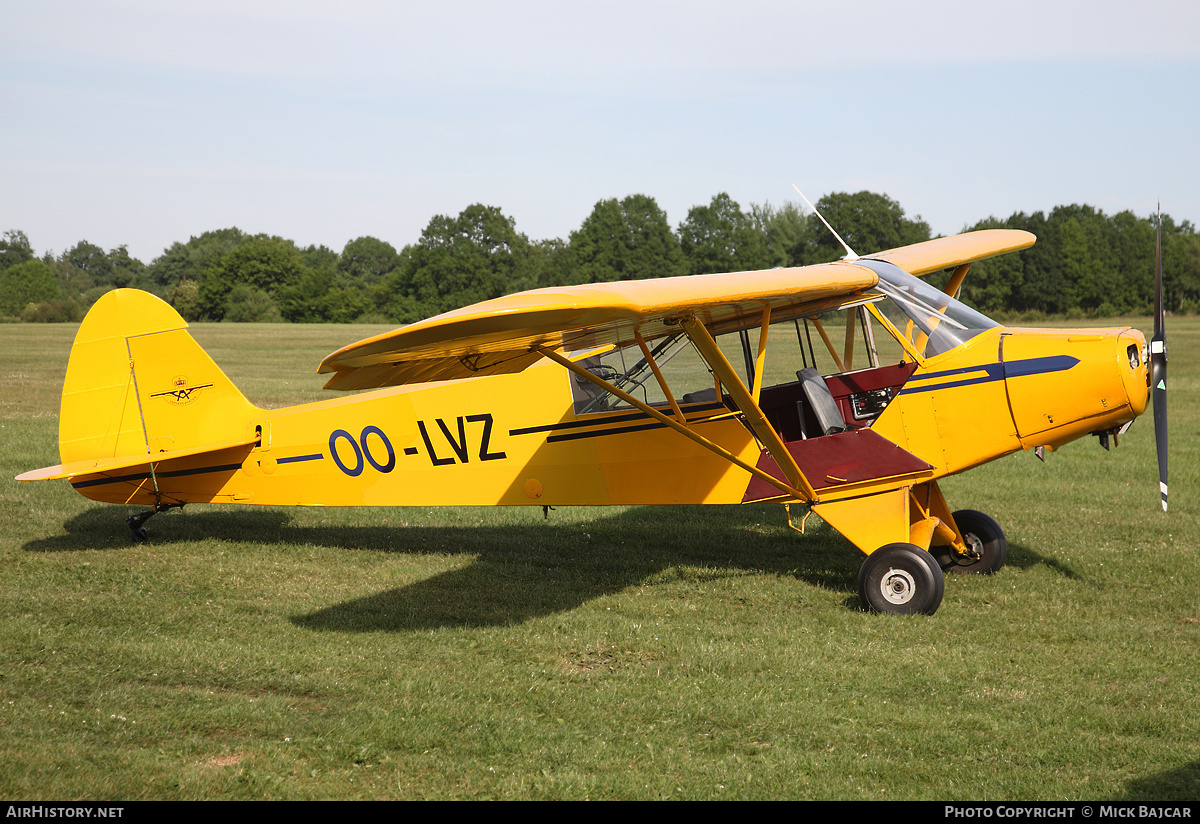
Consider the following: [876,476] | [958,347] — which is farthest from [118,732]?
[958,347]

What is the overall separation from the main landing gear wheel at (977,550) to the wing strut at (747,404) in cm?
172

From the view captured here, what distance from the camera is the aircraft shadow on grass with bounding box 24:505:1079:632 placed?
6848 millimetres

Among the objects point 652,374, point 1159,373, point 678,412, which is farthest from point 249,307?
point 1159,373

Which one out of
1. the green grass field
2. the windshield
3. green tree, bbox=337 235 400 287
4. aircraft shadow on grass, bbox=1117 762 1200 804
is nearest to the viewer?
aircraft shadow on grass, bbox=1117 762 1200 804

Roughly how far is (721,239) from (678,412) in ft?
264

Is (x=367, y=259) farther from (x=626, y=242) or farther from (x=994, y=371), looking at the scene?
(x=994, y=371)

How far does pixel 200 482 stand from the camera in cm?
824

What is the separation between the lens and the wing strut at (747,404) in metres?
5.99

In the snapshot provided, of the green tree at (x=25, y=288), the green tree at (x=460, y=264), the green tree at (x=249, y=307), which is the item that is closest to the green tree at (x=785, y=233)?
the green tree at (x=460, y=264)

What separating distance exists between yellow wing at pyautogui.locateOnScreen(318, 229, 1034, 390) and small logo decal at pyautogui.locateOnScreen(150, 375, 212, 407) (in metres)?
2.93

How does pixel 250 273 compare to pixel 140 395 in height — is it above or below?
above

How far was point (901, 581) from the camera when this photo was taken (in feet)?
21.4

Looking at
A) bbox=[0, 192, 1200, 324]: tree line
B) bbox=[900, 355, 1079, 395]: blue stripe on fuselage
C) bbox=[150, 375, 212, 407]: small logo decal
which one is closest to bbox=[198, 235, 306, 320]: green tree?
bbox=[0, 192, 1200, 324]: tree line

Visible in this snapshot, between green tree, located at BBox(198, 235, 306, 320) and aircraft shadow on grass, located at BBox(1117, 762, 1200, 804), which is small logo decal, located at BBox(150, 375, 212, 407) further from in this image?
green tree, located at BBox(198, 235, 306, 320)
